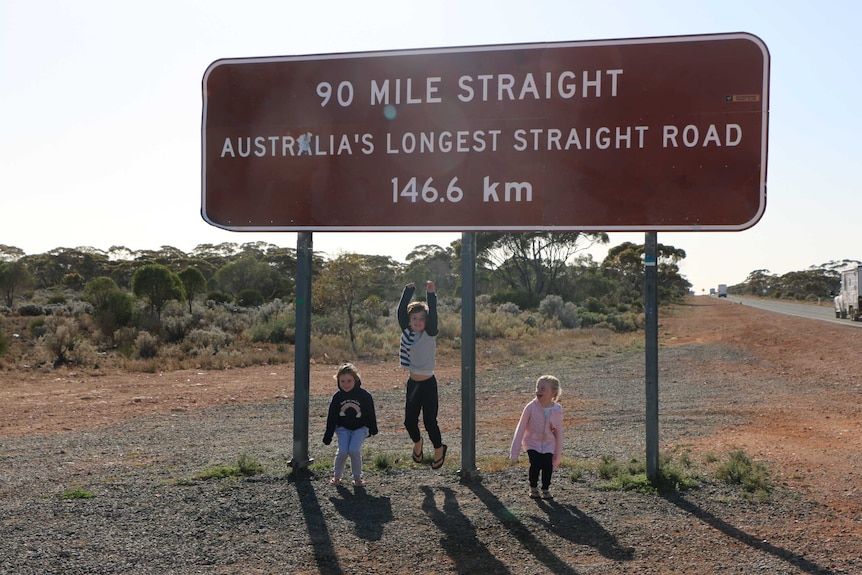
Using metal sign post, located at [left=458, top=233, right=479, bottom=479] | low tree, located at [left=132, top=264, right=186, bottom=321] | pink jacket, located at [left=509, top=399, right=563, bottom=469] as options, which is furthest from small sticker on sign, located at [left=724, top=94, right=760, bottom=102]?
low tree, located at [left=132, top=264, right=186, bottom=321]

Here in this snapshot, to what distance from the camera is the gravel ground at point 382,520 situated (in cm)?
509

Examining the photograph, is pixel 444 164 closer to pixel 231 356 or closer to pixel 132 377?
pixel 132 377

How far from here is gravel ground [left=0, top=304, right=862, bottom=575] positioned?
509 cm

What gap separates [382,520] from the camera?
598 cm

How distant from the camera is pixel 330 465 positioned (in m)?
7.65

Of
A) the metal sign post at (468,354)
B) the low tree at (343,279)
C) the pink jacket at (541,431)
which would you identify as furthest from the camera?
the low tree at (343,279)

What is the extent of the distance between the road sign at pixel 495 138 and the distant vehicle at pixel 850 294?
36.0 m

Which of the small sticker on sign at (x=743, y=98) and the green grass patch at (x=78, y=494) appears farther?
the green grass patch at (x=78, y=494)

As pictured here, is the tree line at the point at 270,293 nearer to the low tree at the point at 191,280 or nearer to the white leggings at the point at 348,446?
the low tree at the point at 191,280

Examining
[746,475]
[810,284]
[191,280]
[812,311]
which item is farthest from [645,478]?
[810,284]

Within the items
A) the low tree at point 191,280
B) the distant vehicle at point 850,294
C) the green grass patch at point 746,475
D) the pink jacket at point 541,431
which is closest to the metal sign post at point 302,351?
the pink jacket at point 541,431

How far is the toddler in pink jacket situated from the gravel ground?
0.20 m

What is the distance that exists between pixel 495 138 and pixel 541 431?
237 centimetres

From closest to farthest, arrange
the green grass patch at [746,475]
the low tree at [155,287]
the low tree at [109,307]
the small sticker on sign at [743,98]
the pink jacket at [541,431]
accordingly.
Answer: the small sticker on sign at [743,98] → the pink jacket at [541,431] → the green grass patch at [746,475] → the low tree at [109,307] → the low tree at [155,287]
